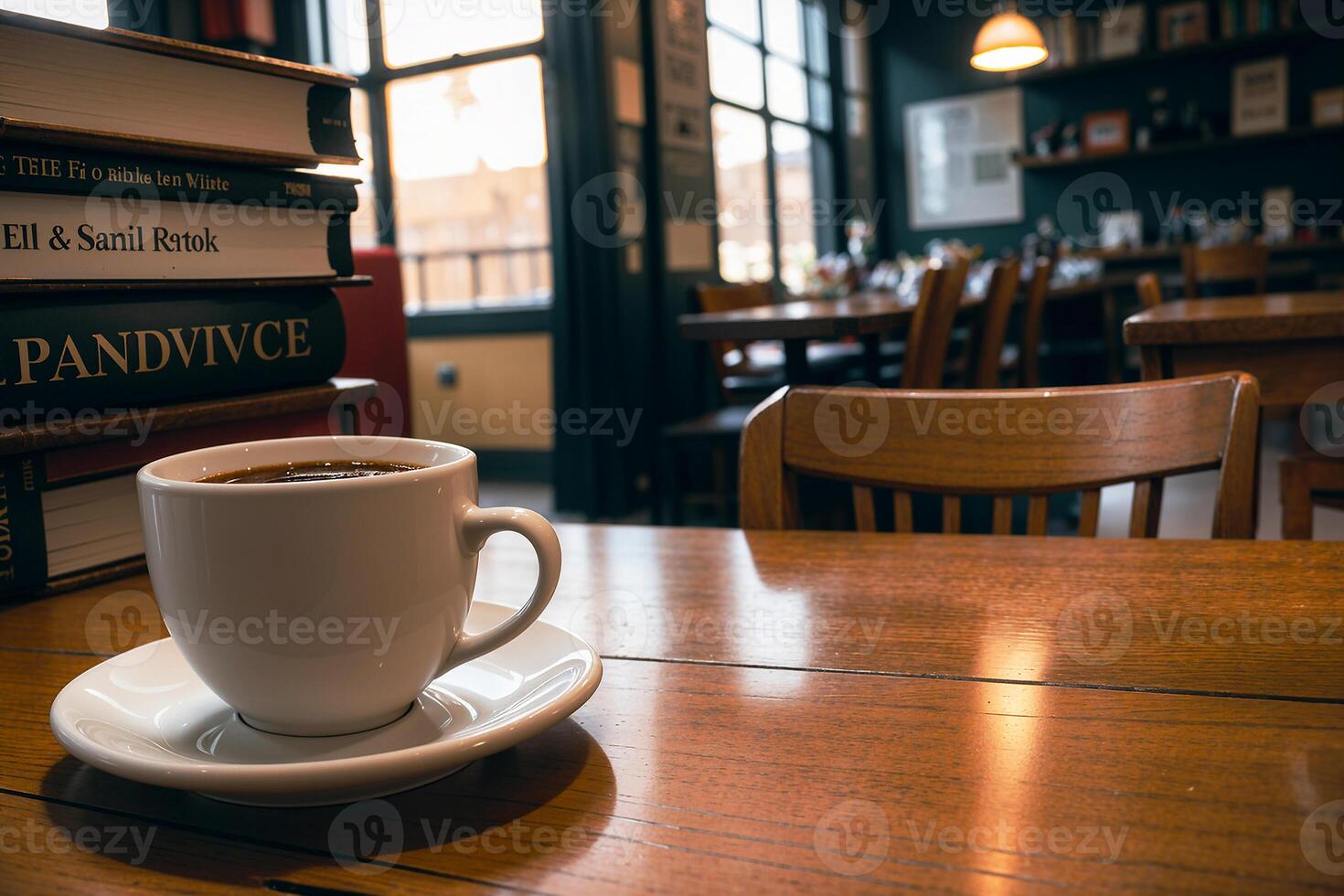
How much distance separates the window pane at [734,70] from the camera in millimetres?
5000

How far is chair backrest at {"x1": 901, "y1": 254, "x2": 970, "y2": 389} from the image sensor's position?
2.56 metres

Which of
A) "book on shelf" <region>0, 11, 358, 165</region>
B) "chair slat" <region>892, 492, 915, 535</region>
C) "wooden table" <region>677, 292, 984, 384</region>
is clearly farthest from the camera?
"wooden table" <region>677, 292, 984, 384</region>

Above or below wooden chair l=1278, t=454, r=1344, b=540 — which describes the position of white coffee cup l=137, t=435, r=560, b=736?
above

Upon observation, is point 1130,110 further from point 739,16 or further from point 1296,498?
point 1296,498

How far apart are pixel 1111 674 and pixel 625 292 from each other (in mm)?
3815

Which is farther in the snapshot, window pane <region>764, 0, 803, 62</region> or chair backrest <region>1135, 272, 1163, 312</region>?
window pane <region>764, 0, 803, 62</region>

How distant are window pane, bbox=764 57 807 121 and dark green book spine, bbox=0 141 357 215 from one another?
17.6 feet

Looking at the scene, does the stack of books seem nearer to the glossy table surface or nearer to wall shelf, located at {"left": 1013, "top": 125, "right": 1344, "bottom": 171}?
the glossy table surface

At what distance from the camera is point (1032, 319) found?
11.9ft

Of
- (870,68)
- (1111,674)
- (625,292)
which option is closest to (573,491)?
(625,292)

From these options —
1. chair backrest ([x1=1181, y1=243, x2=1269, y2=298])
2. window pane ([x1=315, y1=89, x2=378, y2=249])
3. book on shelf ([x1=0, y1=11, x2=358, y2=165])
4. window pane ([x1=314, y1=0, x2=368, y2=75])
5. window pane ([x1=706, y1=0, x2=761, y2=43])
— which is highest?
window pane ([x1=706, y1=0, x2=761, y2=43])

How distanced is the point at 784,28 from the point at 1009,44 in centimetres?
167

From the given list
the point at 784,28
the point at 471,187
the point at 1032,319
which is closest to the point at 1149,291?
the point at 1032,319

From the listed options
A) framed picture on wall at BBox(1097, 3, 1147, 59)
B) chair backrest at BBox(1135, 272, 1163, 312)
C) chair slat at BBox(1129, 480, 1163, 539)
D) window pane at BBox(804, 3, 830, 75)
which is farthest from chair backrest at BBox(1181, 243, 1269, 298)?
chair slat at BBox(1129, 480, 1163, 539)
